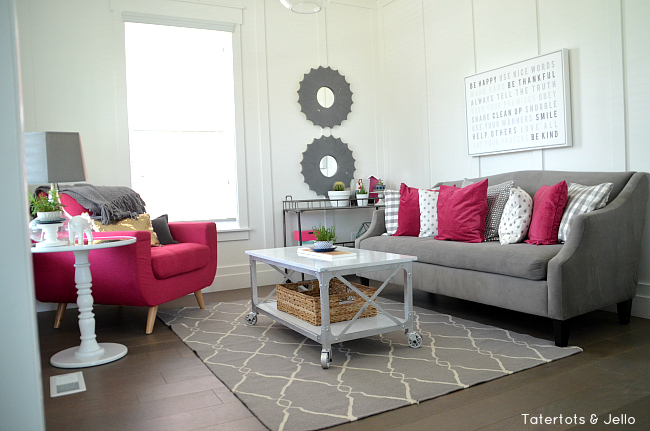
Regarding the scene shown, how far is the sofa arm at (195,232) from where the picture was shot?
3998mm

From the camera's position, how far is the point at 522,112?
4.02 metres

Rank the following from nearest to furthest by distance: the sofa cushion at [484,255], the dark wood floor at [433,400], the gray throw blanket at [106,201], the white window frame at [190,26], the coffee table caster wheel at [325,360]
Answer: the dark wood floor at [433,400]
the coffee table caster wheel at [325,360]
the sofa cushion at [484,255]
the gray throw blanket at [106,201]
the white window frame at [190,26]

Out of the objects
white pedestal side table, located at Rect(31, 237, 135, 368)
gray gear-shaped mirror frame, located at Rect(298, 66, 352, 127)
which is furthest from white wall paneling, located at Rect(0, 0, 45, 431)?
gray gear-shaped mirror frame, located at Rect(298, 66, 352, 127)

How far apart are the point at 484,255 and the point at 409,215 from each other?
1152 mm

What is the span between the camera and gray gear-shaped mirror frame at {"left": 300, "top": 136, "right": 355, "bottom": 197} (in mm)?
5332

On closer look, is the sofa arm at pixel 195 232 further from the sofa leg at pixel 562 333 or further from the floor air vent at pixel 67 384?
the sofa leg at pixel 562 333

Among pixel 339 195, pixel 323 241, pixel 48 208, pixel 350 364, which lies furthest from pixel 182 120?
pixel 350 364

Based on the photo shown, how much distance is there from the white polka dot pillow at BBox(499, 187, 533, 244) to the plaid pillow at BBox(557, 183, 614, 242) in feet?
0.75

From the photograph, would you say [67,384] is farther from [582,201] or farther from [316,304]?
[582,201]

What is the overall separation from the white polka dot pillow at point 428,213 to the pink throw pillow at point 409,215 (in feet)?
0.22

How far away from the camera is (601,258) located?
112 inches

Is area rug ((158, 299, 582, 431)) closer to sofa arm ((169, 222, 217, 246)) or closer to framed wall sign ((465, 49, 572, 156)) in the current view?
sofa arm ((169, 222, 217, 246))

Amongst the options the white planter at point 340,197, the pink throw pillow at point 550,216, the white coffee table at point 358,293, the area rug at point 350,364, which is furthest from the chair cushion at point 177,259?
the pink throw pillow at point 550,216

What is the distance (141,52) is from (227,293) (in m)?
2.41
